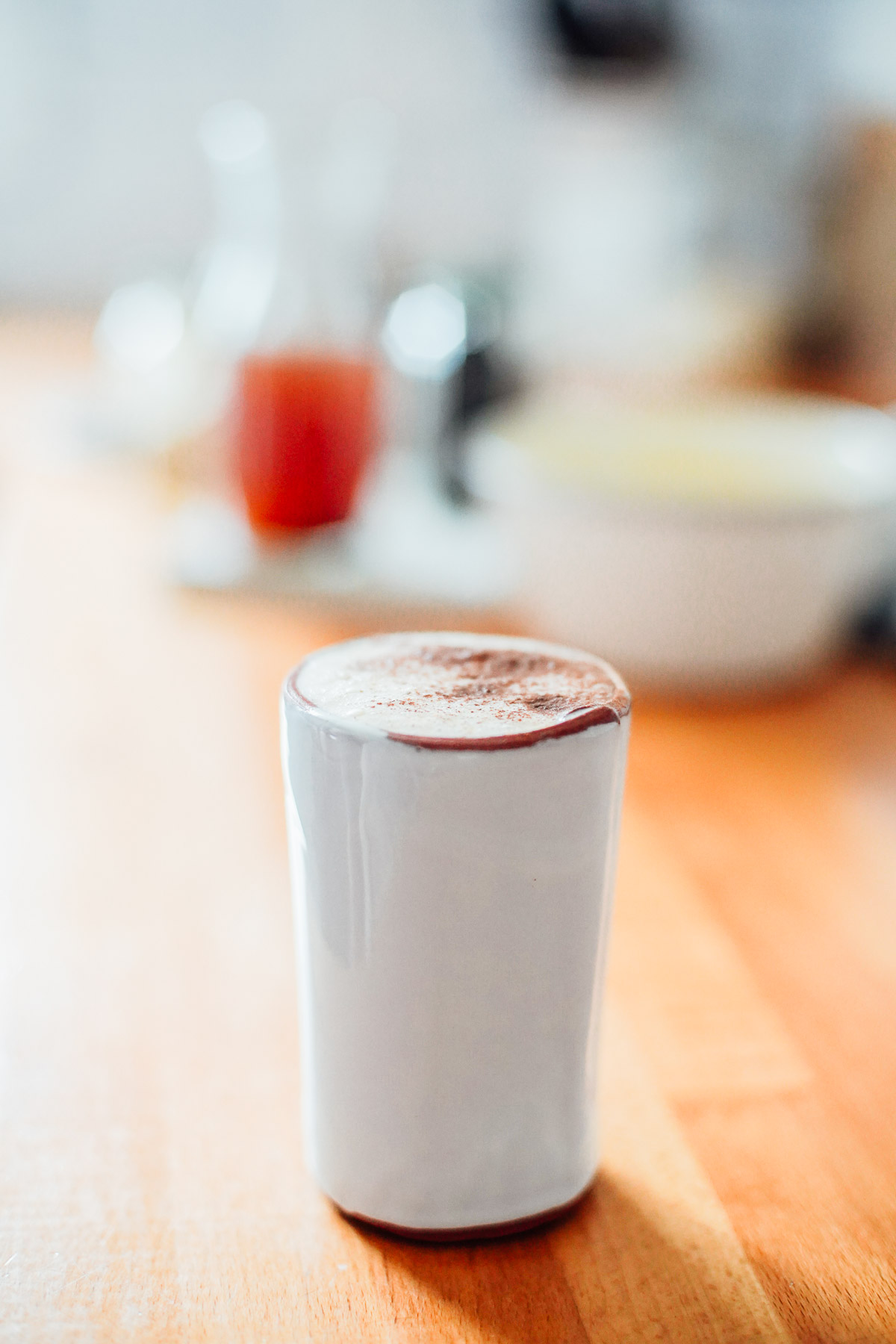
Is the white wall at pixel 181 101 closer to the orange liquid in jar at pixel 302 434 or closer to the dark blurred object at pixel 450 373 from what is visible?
the dark blurred object at pixel 450 373

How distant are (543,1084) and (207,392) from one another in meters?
1.05

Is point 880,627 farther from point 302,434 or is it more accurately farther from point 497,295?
point 497,295

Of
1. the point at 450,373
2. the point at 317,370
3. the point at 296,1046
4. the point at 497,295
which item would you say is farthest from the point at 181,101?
the point at 296,1046

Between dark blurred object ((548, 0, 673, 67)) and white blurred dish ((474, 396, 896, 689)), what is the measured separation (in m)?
1.48

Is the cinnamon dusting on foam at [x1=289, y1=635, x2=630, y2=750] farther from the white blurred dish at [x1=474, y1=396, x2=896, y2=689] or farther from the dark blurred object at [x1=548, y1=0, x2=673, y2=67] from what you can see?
the dark blurred object at [x1=548, y1=0, x2=673, y2=67]

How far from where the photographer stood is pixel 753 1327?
0.31 metres

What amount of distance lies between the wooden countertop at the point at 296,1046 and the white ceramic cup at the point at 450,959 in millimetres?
25

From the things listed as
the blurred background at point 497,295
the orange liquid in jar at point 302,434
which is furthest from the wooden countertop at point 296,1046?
the orange liquid in jar at point 302,434

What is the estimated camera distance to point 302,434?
94 cm

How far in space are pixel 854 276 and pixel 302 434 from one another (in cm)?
104

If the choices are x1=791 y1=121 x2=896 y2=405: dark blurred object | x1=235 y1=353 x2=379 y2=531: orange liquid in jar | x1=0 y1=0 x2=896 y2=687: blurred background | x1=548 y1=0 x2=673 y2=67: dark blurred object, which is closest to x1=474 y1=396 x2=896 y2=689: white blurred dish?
x1=0 y1=0 x2=896 y2=687: blurred background

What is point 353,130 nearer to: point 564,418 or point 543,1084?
point 564,418

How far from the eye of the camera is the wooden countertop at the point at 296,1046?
32 centimetres

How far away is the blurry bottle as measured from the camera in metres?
0.94
